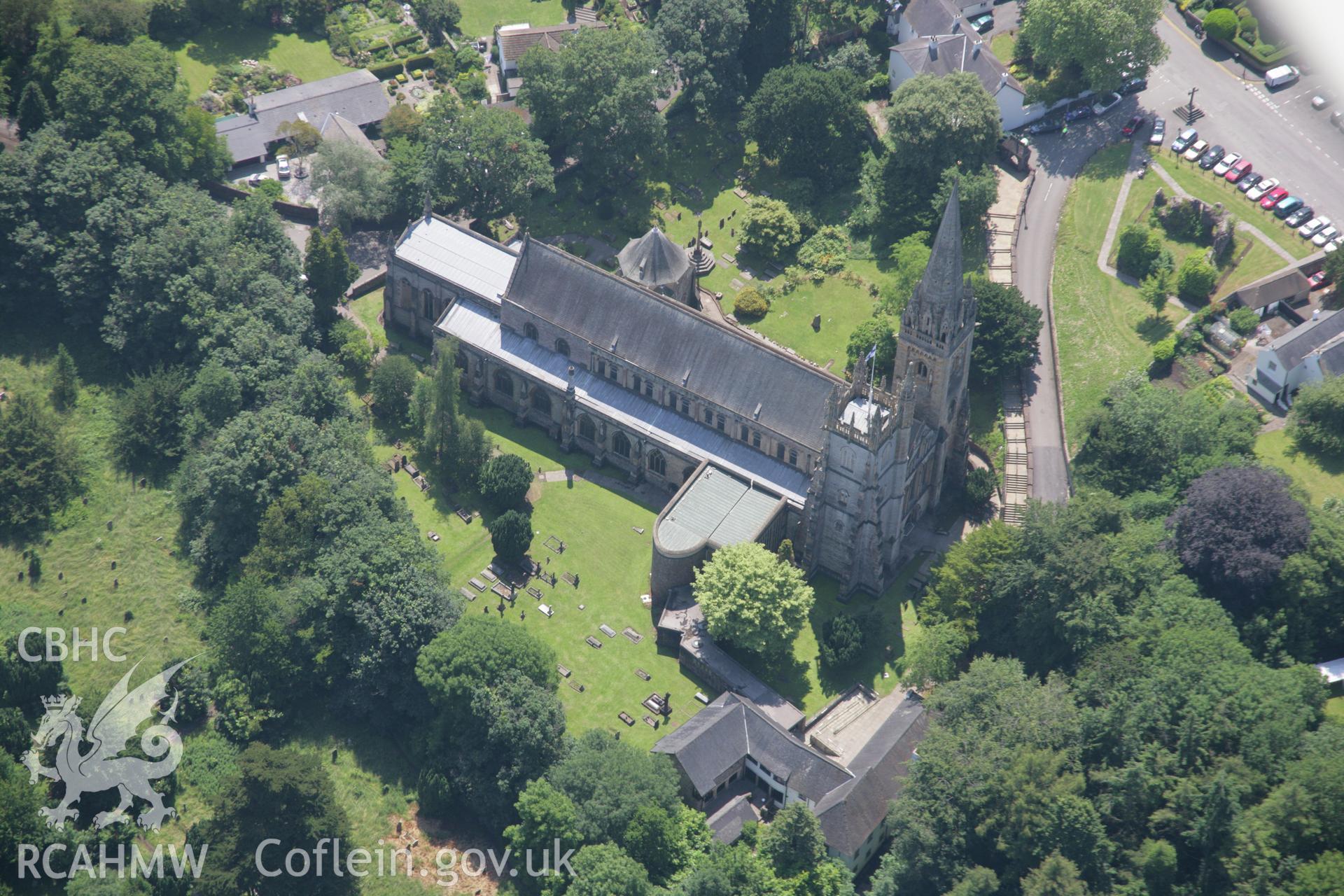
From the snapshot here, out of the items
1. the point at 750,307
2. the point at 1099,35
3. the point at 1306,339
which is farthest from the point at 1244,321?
the point at 750,307

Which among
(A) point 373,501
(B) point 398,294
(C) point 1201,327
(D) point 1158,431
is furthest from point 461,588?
(C) point 1201,327

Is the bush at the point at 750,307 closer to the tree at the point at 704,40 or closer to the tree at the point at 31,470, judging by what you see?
the tree at the point at 704,40

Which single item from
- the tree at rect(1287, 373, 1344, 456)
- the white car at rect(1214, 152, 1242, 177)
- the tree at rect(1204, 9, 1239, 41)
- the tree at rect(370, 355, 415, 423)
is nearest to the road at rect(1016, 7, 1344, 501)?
the white car at rect(1214, 152, 1242, 177)

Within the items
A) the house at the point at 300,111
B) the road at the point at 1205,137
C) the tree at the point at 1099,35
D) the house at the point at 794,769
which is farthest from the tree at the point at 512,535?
the tree at the point at 1099,35

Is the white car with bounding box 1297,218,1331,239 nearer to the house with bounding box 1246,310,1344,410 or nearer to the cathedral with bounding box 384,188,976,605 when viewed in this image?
the house with bounding box 1246,310,1344,410

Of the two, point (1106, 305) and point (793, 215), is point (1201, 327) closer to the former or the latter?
point (1106, 305)

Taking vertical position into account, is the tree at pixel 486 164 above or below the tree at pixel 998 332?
below
